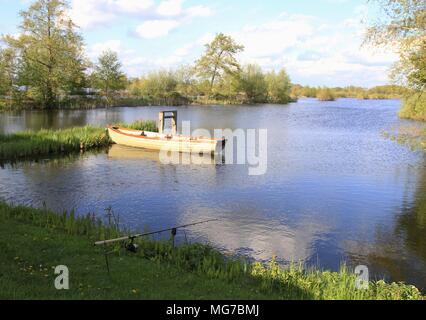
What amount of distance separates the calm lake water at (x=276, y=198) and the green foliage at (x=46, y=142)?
163cm

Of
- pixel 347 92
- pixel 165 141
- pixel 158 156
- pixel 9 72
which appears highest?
pixel 347 92

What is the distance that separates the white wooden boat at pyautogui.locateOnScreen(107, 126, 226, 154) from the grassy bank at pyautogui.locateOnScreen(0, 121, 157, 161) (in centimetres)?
140

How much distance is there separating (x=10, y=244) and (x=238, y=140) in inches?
1054

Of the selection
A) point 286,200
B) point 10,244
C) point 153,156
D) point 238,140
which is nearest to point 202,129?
point 238,140

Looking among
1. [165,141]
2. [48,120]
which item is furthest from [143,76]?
[165,141]

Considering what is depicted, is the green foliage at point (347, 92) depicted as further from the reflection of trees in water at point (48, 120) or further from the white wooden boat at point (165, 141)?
→ the white wooden boat at point (165, 141)

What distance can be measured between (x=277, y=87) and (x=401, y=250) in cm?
9198

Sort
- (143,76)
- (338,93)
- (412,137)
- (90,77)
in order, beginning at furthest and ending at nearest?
(338,93)
(143,76)
(90,77)
(412,137)

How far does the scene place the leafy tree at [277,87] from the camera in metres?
101

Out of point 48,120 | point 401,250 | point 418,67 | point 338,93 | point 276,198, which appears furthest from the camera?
point 338,93

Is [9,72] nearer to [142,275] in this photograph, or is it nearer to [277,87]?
[142,275]

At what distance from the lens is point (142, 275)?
23.9ft

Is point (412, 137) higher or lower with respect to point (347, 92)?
lower

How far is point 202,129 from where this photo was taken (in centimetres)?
4028
